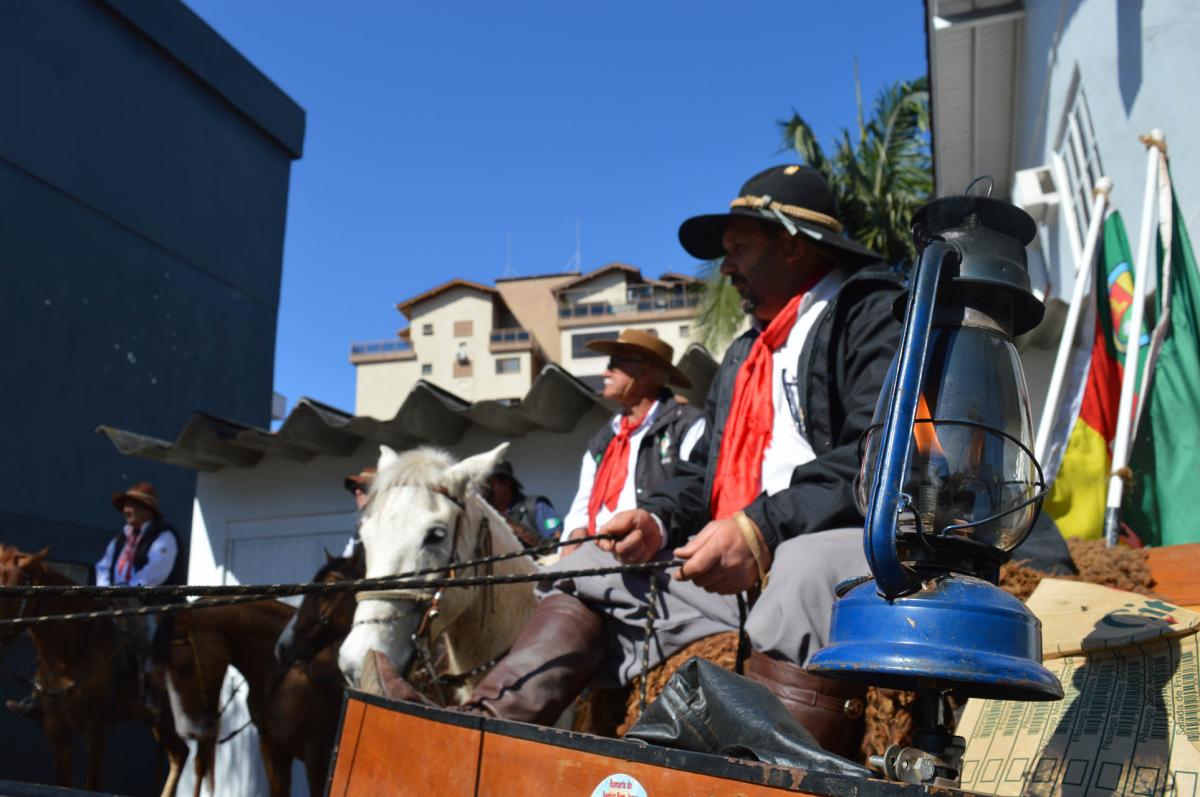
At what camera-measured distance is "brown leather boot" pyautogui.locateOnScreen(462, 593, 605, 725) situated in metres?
2.86

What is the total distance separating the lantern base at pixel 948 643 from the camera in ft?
4.65

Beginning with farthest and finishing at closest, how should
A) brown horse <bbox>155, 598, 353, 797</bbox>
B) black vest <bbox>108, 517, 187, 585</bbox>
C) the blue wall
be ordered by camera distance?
1. the blue wall
2. black vest <bbox>108, 517, 187, 585</bbox>
3. brown horse <bbox>155, 598, 353, 797</bbox>

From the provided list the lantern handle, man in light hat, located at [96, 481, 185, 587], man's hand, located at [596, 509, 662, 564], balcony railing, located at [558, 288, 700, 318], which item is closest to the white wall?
man in light hat, located at [96, 481, 185, 587]

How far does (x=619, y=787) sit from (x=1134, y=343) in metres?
4.16

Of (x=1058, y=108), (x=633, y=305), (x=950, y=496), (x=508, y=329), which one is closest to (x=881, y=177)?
(x=1058, y=108)

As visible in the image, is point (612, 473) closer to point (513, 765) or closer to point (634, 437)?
point (634, 437)

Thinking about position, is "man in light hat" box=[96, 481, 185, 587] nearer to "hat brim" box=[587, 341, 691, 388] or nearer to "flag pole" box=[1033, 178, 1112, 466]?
"hat brim" box=[587, 341, 691, 388]

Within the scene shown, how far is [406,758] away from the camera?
188cm

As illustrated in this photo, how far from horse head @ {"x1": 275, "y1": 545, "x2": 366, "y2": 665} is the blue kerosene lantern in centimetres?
542

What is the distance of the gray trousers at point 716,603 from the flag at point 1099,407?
237cm

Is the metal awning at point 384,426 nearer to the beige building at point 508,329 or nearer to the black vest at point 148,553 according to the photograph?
the black vest at point 148,553

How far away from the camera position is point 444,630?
13.0ft

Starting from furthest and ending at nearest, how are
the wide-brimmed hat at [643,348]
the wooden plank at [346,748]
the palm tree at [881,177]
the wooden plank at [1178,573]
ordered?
1. the palm tree at [881,177]
2. the wide-brimmed hat at [643,348]
3. the wooden plank at [1178,573]
4. the wooden plank at [346,748]

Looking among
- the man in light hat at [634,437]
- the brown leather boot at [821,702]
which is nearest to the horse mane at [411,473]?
the man in light hat at [634,437]
